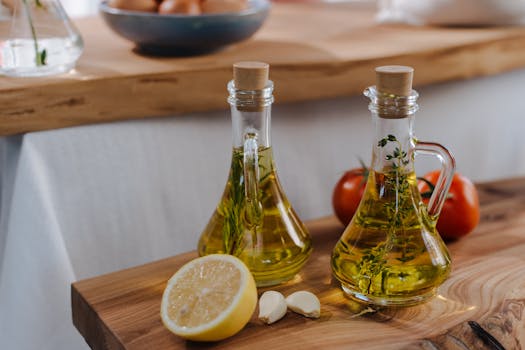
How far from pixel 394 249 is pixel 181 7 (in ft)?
1.97

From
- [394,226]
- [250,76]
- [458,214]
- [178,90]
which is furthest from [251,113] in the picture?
[178,90]

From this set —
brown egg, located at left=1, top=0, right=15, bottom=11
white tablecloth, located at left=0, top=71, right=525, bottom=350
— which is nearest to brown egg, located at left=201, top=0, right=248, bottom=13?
white tablecloth, located at left=0, top=71, right=525, bottom=350

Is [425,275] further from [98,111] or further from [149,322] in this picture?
[98,111]

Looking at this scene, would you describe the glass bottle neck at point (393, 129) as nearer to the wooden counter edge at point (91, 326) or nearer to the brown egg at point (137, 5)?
the wooden counter edge at point (91, 326)

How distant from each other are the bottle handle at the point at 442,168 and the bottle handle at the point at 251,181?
145 mm

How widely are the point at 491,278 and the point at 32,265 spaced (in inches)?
22.0

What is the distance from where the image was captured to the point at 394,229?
680 mm

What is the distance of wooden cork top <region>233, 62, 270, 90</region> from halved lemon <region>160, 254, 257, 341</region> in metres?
0.15

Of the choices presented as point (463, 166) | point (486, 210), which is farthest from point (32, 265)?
point (463, 166)

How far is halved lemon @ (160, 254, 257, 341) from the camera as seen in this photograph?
0.62 metres

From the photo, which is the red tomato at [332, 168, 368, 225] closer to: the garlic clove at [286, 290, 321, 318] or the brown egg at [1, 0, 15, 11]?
the garlic clove at [286, 290, 321, 318]

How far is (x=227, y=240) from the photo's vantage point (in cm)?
73

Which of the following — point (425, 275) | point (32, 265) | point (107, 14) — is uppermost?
point (107, 14)

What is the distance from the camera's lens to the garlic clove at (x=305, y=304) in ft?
2.20
